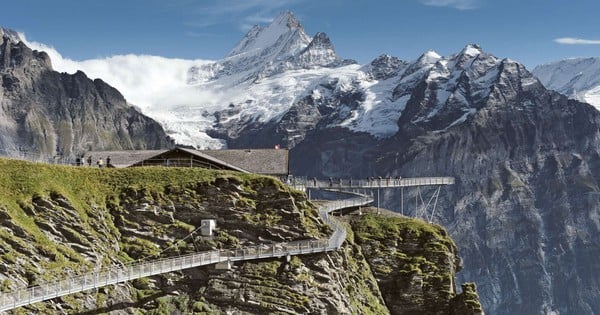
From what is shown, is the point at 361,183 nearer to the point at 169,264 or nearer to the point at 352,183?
the point at 352,183

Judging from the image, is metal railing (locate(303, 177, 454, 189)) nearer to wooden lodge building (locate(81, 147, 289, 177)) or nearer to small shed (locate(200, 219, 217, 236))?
wooden lodge building (locate(81, 147, 289, 177))

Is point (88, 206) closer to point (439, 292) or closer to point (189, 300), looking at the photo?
point (189, 300)

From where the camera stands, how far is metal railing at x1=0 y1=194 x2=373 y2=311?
69500mm

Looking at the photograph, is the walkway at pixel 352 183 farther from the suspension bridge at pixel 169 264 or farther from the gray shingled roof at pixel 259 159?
the suspension bridge at pixel 169 264

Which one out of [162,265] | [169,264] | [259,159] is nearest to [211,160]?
[259,159]

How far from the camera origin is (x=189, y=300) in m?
90.9

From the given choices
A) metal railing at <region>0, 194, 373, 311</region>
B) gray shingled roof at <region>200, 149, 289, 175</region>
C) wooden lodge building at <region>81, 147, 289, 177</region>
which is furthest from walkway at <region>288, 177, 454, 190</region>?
metal railing at <region>0, 194, 373, 311</region>

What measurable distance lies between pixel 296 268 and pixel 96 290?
907 inches

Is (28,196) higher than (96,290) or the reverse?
higher

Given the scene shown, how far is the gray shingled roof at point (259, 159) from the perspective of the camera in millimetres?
118250

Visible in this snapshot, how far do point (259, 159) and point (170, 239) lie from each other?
28.5 metres

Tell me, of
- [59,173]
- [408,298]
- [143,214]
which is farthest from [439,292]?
[59,173]

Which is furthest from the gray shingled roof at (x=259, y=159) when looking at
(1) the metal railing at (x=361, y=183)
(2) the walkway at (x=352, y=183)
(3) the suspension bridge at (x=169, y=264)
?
(1) the metal railing at (x=361, y=183)

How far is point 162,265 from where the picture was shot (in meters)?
83.9
